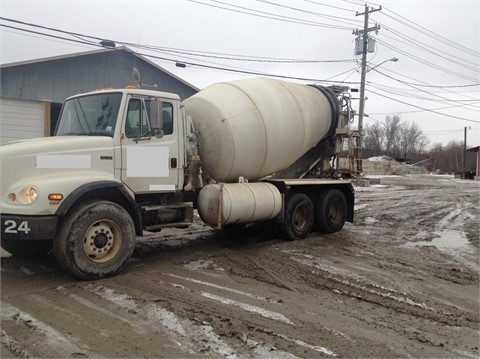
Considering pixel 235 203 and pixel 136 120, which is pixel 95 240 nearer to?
pixel 136 120

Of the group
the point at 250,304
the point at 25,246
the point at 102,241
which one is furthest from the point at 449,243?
the point at 25,246

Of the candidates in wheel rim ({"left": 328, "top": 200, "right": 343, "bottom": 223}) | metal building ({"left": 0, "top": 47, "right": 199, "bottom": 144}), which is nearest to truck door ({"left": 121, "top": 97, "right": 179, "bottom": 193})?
wheel rim ({"left": 328, "top": 200, "right": 343, "bottom": 223})

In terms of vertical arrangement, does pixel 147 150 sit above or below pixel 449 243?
above

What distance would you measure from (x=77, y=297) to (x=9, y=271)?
70.5 inches

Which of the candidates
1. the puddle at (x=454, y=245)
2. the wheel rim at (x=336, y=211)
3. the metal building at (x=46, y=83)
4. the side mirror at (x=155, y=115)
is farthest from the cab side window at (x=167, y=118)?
the metal building at (x=46, y=83)

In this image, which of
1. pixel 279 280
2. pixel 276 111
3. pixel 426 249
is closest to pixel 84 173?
pixel 279 280

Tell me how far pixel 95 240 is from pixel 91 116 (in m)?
2.02

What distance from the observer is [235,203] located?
8234mm

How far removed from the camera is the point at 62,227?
239 inches

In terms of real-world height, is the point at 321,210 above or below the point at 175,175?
below

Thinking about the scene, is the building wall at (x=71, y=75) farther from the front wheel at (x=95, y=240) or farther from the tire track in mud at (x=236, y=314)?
the tire track in mud at (x=236, y=314)

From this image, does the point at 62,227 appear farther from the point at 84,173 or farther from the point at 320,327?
the point at 320,327

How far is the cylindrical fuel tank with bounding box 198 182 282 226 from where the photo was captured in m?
8.09

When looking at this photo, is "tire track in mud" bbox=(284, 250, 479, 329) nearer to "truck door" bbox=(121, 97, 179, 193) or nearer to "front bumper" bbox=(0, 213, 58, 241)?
"truck door" bbox=(121, 97, 179, 193)
